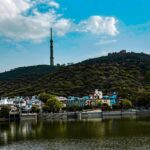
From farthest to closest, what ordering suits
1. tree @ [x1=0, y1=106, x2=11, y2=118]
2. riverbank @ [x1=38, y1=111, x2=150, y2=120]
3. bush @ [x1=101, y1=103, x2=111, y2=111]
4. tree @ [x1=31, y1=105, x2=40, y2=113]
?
1. bush @ [x1=101, y1=103, x2=111, y2=111]
2. tree @ [x1=31, y1=105, x2=40, y2=113]
3. tree @ [x1=0, y1=106, x2=11, y2=118]
4. riverbank @ [x1=38, y1=111, x2=150, y2=120]

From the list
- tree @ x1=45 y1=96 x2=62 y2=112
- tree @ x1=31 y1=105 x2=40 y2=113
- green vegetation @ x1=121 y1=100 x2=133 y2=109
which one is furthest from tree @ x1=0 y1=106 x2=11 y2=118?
green vegetation @ x1=121 y1=100 x2=133 y2=109

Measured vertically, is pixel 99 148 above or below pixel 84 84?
below

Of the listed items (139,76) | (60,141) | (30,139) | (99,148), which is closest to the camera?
(99,148)

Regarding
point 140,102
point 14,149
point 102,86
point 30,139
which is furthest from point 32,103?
point 14,149

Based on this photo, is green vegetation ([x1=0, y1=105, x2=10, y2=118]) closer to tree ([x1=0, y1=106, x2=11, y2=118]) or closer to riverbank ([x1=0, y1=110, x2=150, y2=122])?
tree ([x1=0, y1=106, x2=11, y2=118])

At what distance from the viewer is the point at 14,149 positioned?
52.7 meters

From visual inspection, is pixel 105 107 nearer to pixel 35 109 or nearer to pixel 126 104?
pixel 126 104

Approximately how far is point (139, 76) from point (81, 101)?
5772 centimetres

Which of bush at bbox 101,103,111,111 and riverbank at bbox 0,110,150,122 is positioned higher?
bush at bbox 101,103,111,111

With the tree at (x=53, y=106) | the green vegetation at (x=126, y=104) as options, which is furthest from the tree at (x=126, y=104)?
the tree at (x=53, y=106)

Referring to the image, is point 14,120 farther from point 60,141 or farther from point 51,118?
point 60,141

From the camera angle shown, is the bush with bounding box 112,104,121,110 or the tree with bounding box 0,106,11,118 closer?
the tree with bounding box 0,106,11,118

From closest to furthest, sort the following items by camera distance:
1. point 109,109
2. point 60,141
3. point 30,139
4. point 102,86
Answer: point 60,141 → point 30,139 → point 109,109 → point 102,86

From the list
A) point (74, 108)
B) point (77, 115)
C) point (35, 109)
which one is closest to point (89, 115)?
point (77, 115)
